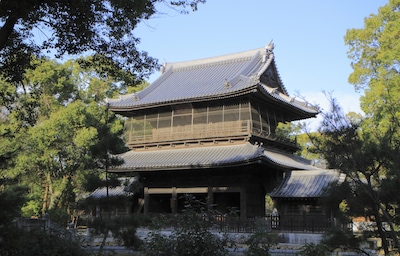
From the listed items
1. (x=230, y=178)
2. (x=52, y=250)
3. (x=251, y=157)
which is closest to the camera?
(x=52, y=250)

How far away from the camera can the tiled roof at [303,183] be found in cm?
2052

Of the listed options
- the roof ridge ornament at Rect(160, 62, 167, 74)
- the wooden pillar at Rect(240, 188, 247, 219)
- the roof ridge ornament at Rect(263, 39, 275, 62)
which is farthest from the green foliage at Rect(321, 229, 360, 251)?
the roof ridge ornament at Rect(160, 62, 167, 74)

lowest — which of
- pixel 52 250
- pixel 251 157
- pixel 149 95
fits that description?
pixel 52 250

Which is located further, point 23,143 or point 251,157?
point 23,143

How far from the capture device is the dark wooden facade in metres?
22.2

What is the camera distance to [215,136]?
23.4 m

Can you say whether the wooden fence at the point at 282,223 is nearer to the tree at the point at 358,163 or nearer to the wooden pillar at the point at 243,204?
the wooden pillar at the point at 243,204

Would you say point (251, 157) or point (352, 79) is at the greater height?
point (352, 79)

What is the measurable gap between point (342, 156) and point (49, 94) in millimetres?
30844

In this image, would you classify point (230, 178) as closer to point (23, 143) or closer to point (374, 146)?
point (374, 146)

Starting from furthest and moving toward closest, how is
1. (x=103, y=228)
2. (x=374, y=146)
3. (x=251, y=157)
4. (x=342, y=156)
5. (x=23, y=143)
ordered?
(x=23, y=143) → (x=251, y=157) → (x=103, y=228) → (x=374, y=146) → (x=342, y=156)

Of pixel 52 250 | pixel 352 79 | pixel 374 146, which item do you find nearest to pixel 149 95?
pixel 352 79

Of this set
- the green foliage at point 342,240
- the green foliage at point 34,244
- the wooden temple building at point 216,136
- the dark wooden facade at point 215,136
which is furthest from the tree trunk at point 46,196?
the green foliage at point 342,240

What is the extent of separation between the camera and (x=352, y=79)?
27.0 m
